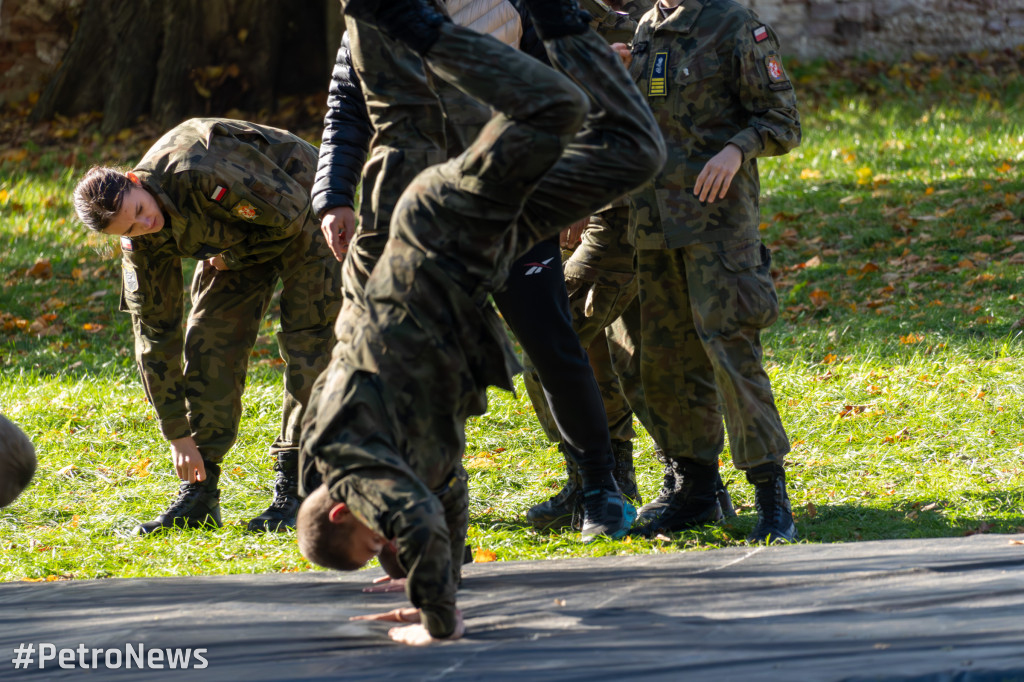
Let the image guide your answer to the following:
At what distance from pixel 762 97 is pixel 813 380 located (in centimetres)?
247

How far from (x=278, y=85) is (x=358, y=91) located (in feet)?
33.1

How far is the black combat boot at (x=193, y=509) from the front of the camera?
441 centimetres

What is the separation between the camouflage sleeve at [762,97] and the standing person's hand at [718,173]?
39 millimetres

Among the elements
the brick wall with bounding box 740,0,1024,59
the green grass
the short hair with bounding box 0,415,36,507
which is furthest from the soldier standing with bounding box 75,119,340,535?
the brick wall with bounding box 740,0,1024,59

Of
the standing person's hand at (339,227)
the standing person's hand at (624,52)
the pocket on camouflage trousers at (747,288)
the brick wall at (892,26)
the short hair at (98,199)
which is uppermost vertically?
the brick wall at (892,26)

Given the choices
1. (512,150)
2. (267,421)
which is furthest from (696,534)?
(267,421)

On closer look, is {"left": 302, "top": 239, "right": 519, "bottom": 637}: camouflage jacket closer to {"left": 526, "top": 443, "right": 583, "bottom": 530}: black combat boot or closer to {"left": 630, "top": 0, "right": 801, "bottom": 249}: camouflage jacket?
{"left": 630, "top": 0, "right": 801, "bottom": 249}: camouflage jacket

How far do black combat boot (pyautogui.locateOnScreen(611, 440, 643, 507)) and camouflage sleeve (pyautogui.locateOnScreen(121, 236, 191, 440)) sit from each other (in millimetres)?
1650

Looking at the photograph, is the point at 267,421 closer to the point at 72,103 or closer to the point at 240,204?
the point at 240,204

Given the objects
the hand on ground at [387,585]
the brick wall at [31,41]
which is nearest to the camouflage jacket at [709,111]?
the hand on ground at [387,585]

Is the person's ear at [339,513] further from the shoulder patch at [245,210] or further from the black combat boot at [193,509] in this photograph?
the black combat boot at [193,509]

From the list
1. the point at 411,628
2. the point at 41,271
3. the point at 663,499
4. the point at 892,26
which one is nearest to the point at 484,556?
the point at 663,499

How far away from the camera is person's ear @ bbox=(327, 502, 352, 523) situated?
9.01ft

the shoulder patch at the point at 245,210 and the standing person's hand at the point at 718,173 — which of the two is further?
the shoulder patch at the point at 245,210
